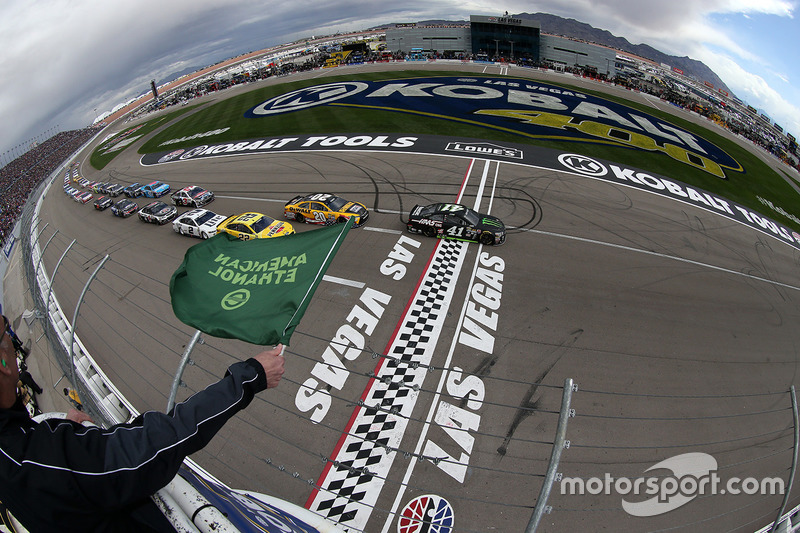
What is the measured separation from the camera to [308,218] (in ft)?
55.3

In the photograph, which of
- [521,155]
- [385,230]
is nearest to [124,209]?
[385,230]

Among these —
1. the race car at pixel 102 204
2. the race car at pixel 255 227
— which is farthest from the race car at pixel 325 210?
the race car at pixel 102 204

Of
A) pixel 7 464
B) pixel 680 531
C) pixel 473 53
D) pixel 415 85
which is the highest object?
pixel 473 53

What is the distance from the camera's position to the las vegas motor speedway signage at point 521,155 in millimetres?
19328

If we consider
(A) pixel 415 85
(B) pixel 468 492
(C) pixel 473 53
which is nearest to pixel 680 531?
(B) pixel 468 492

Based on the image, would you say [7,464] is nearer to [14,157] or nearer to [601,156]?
[601,156]

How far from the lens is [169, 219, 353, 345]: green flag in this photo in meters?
3.70

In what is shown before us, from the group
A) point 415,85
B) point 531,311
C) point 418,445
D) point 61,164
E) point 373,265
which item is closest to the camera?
point 418,445

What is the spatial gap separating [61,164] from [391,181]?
5086 centimetres

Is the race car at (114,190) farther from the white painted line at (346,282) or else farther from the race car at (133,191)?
the white painted line at (346,282)

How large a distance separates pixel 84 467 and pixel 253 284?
7.40 feet

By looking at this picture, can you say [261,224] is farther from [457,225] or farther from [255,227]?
[457,225]

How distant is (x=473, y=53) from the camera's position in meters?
64.4

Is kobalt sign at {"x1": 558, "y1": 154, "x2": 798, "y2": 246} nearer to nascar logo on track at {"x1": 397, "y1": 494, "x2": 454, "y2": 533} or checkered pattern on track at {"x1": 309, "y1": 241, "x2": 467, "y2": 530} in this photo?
checkered pattern on track at {"x1": 309, "y1": 241, "x2": 467, "y2": 530}
